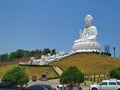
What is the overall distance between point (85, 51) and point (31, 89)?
1932 inches

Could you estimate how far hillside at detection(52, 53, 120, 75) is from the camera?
63.3 m

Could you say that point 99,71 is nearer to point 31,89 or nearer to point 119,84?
point 119,84

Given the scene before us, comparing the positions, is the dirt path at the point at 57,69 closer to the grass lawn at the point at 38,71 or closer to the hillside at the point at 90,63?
the grass lawn at the point at 38,71

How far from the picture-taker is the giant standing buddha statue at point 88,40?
79.4 meters

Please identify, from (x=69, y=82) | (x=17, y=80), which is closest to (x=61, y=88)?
(x=69, y=82)

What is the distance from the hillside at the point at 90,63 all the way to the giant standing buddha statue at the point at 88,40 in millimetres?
4425

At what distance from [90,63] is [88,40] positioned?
13.4 metres

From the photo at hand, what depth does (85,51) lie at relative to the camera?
78625 millimetres

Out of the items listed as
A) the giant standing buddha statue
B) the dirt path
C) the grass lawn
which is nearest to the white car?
the grass lawn

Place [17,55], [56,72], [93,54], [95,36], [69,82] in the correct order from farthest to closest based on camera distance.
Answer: [17,55]
[95,36]
[93,54]
[56,72]
[69,82]

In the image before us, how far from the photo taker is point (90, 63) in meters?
67.6

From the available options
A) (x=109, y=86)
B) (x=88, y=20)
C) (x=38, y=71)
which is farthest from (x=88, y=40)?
(x=109, y=86)

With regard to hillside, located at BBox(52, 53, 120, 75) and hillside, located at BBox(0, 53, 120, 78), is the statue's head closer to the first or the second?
hillside, located at BBox(0, 53, 120, 78)

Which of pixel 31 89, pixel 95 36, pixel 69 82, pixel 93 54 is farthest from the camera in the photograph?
pixel 95 36
